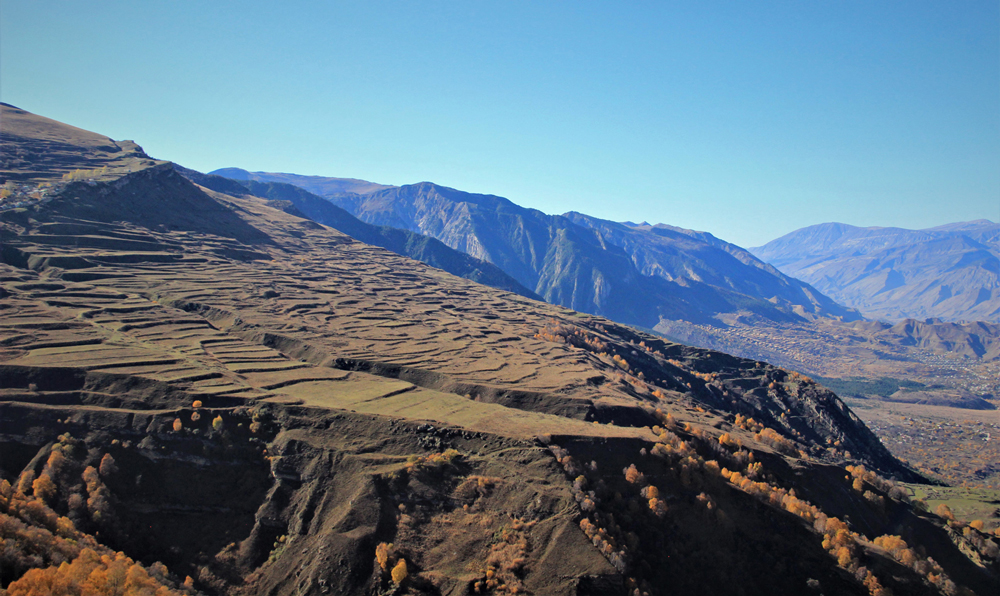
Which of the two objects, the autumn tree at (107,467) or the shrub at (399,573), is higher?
the autumn tree at (107,467)

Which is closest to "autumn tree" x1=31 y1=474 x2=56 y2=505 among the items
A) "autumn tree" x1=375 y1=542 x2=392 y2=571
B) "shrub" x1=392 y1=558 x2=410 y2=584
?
"autumn tree" x1=375 y1=542 x2=392 y2=571

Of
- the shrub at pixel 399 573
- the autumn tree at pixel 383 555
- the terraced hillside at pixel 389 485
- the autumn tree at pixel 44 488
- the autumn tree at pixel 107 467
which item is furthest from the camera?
the autumn tree at pixel 107 467

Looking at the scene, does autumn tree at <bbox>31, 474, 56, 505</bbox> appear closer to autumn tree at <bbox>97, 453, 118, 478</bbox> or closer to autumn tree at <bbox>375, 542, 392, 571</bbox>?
autumn tree at <bbox>97, 453, 118, 478</bbox>

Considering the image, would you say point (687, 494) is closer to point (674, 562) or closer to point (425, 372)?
point (674, 562)

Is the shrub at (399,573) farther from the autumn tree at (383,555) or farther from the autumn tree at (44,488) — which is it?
the autumn tree at (44,488)

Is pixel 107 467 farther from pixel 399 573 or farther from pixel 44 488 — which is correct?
pixel 399 573

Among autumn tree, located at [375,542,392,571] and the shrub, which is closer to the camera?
the shrub

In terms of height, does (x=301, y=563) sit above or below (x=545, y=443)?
below

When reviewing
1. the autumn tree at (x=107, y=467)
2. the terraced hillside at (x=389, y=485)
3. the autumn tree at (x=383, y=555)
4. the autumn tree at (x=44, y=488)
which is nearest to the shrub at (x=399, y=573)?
the terraced hillside at (x=389, y=485)

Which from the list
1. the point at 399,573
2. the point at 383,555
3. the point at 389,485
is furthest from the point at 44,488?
the point at 399,573

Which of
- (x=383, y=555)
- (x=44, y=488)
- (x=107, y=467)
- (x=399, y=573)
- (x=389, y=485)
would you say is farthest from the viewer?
(x=389, y=485)

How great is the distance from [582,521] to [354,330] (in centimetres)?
10673

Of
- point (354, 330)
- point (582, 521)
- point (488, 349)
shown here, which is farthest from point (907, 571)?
point (354, 330)

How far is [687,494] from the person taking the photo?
88.2 meters
